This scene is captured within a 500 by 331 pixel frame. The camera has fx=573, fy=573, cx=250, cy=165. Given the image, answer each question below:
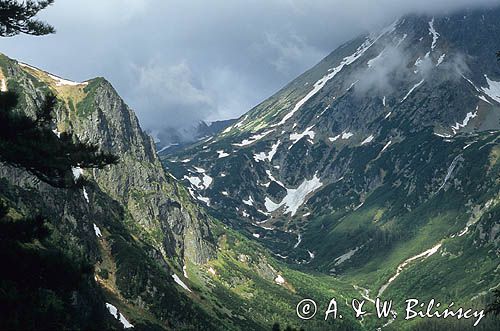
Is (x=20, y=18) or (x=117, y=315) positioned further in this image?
(x=117, y=315)

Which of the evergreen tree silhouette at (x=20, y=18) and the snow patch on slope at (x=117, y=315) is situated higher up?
the evergreen tree silhouette at (x=20, y=18)

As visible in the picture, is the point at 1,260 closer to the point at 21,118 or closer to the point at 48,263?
the point at 48,263

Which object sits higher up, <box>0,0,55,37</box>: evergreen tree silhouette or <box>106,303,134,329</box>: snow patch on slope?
<box>0,0,55,37</box>: evergreen tree silhouette

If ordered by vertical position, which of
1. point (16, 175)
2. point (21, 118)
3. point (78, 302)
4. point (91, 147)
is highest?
point (16, 175)

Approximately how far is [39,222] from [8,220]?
1.42 metres

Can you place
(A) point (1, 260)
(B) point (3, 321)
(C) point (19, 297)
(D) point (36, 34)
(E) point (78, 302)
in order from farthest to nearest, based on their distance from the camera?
1. (E) point (78, 302)
2. (D) point (36, 34)
3. (A) point (1, 260)
4. (C) point (19, 297)
5. (B) point (3, 321)

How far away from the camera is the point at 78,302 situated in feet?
469

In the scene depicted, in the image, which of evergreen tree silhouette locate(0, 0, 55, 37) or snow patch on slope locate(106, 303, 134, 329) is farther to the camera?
snow patch on slope locate(106, 303, 134, 329)

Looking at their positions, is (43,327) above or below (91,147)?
below

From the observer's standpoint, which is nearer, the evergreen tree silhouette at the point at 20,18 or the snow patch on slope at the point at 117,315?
the evergreen tree silhouette at the point at 20,18

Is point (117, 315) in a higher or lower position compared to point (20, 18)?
lower

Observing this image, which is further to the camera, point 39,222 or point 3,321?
point 39,222

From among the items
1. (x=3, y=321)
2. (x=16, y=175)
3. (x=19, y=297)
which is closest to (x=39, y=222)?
(x=19, y=297)

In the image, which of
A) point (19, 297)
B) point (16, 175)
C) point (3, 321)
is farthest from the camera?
point (16, 175)
